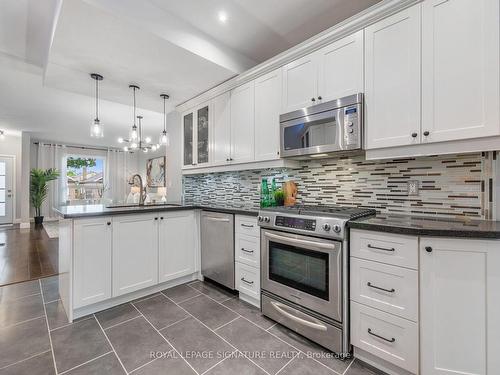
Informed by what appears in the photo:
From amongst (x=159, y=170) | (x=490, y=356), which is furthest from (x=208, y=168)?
(x=159, y=170)

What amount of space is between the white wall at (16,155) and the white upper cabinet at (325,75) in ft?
27.3

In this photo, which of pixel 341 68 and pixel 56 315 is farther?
pixel 56 315

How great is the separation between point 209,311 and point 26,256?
3623 mm

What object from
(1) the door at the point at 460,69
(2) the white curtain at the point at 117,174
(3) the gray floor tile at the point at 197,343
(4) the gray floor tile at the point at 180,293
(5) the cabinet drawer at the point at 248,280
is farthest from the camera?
(2) the white curtain at the point at 117,174

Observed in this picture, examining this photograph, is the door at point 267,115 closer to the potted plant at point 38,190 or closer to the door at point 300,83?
the door at point 300,83

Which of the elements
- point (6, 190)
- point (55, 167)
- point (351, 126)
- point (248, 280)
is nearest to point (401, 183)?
point (351, 126)

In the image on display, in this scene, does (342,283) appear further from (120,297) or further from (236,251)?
(120,297)

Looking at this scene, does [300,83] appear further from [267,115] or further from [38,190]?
[38,190]

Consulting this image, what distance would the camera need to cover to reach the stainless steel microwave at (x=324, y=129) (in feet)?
5.87

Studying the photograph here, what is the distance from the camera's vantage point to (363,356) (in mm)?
1577

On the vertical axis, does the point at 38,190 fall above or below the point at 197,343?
above

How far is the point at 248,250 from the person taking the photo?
7.65 ft

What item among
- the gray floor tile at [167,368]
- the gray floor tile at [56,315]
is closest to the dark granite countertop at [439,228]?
the gray floor tile at [167,368]

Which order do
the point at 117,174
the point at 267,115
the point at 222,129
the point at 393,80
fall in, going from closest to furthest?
1. the point at 393,80
2. the point at 267,115
3. the point at 222,129
4. the point at 117,174
